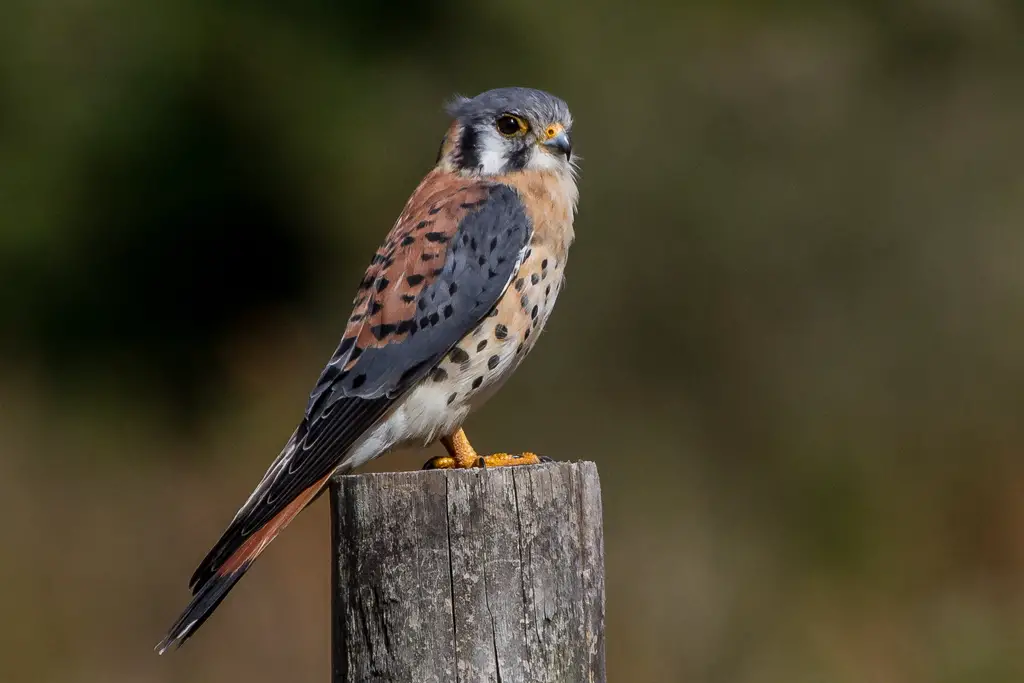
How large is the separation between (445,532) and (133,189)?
538 centimetres

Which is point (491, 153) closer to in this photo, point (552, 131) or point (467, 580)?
point (552, 131)

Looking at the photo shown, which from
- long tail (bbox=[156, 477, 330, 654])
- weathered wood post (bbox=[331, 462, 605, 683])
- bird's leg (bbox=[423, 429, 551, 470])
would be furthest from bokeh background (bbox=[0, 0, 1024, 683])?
weathered wood post (bbox=[331, 462, 605, 683])

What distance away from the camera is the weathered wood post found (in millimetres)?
2254

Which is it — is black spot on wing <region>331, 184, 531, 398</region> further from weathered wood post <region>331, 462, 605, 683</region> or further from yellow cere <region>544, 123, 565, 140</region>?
weathered wood post <region>331, 462, 605, 683</region>

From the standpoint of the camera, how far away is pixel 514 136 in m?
3.62

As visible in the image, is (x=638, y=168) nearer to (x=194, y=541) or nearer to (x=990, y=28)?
(x=990, y=28)

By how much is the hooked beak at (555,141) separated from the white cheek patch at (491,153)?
0.42 ft

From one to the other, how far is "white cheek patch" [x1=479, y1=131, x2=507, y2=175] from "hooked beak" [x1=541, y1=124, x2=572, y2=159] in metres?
0.13

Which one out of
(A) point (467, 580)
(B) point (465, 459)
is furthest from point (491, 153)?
(A) point (467, 580)

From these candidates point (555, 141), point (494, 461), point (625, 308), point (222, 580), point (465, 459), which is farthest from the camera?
point (625, 308)

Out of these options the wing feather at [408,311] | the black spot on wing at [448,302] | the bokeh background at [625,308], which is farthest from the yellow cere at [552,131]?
the bokeh background at [625,308]

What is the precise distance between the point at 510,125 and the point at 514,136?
3 centimetres

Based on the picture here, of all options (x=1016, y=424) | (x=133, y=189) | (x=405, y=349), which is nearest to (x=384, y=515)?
(x=405, y=349)

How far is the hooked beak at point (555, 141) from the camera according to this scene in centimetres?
360
